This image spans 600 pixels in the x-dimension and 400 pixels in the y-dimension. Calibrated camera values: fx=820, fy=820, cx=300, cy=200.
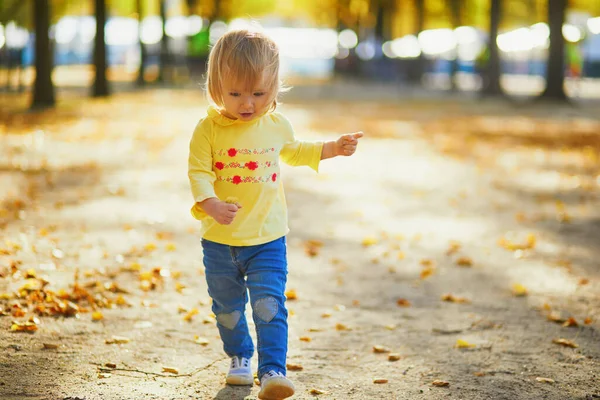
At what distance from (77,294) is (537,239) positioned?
170 inches

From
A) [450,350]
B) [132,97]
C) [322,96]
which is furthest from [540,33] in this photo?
[450,350]

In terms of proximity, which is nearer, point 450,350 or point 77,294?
point 450,350

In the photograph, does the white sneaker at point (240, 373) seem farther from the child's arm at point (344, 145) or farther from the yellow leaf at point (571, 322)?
the yellow leaf at point (571, 322)

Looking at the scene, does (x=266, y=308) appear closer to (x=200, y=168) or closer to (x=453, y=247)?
(x=200, y=168)

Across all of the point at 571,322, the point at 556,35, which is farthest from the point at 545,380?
the point at 556,35

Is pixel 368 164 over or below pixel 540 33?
below

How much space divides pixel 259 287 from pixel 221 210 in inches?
17.0

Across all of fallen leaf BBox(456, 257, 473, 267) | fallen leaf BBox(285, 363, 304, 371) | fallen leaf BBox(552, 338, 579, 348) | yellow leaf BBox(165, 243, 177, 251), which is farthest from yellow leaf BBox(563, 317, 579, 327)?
yellow leaf BBox(165, 243, 177, 251)

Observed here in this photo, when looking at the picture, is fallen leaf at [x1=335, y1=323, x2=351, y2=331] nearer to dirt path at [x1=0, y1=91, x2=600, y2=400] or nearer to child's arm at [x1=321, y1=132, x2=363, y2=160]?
dirt path at [x1=0, y1=91, x2=600, y2=400]

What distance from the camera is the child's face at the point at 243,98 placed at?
357 cm

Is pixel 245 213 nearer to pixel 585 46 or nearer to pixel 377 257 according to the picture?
pixel 377 257

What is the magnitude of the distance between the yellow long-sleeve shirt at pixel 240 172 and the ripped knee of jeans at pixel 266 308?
26cm

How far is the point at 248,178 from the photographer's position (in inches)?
146

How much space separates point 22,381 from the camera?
3707 mm
